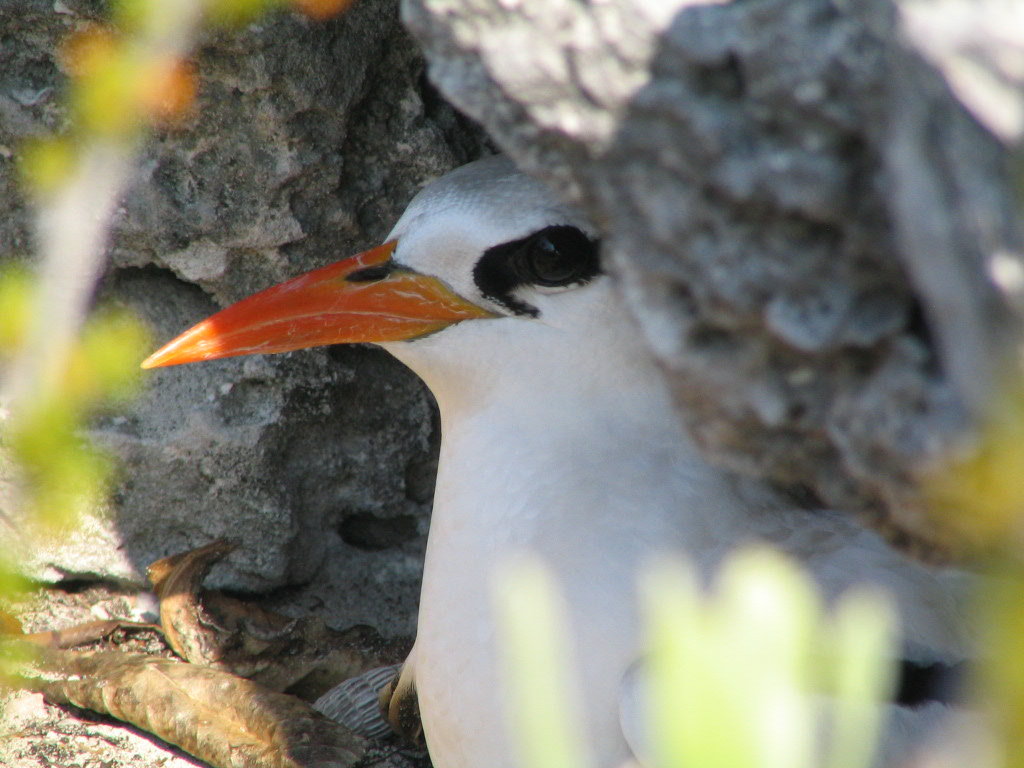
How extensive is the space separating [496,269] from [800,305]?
34.2 inches

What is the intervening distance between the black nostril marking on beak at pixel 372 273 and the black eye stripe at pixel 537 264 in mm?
183

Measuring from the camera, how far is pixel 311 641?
277 cm

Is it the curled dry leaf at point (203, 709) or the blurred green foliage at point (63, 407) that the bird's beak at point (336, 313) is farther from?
the curled dry leaf at point (203, 709)

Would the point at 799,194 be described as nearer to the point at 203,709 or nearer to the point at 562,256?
the point at 562,256

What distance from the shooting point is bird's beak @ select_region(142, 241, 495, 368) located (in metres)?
1.96

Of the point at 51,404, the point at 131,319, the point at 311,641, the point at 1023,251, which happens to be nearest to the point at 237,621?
the point at 311,641

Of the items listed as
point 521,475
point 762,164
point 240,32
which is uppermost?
point 762,164

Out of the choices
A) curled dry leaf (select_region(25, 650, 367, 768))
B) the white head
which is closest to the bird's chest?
the white head

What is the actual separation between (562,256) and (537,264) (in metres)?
0.05

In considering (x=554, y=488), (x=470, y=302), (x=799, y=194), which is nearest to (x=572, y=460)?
(x=554, y=488)

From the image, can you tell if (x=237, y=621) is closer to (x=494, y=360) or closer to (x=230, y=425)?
(x=230, y=425)

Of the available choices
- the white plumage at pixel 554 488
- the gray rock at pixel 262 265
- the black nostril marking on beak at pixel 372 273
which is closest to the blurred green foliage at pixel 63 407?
the gray rock at pixel 262 265

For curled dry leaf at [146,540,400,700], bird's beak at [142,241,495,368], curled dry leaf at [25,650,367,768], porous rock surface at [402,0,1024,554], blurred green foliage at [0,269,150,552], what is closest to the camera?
porous rock surface at [402,0,1024,554]

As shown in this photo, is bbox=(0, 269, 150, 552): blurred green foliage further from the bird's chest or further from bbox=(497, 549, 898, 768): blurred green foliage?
bbox=(497, 549, 898, 768): blurred green foliage
